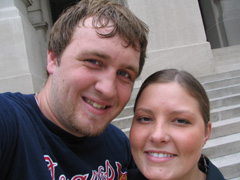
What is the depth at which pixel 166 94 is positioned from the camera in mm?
1311

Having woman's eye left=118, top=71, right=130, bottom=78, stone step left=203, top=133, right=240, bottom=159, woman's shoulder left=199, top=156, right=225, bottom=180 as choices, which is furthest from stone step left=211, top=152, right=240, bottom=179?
woman's eye left=118, top=71, right=130, bottom=78

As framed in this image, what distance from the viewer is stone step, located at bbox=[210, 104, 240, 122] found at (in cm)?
366

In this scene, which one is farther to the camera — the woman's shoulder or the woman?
the woman's shoulder

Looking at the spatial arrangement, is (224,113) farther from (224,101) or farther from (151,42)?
(151,42)

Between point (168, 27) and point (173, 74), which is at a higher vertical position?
point (168, 27)

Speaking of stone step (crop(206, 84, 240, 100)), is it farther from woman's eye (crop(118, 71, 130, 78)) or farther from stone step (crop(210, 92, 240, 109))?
woman's eye (crop(118, 71, 130, 78))

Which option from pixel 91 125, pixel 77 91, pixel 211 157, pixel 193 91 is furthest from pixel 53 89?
pixel 211 157

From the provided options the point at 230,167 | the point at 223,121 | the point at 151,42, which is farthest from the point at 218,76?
the point at 230,167

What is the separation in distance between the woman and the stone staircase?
1.60m

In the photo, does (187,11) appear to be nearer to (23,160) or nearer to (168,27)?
(168,27)

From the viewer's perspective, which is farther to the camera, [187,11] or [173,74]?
[187,11]

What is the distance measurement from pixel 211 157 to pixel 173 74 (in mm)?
2041

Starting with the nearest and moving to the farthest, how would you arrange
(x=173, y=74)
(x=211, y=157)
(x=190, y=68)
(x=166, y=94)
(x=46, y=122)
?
(x=46, y=122) < (x=166, y=94) < (x=173, y=74) < (x=211, y=157) < (x=190, y=68)

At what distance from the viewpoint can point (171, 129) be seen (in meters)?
1.22
